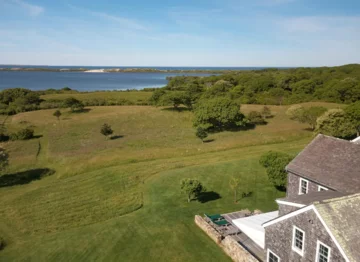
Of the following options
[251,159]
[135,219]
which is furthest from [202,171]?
[135,219]

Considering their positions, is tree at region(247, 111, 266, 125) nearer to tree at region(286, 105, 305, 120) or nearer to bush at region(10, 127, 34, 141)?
tree at region(286, 105, 305, 120)

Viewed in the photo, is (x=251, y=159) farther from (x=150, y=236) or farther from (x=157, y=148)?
(x=150, y=236)

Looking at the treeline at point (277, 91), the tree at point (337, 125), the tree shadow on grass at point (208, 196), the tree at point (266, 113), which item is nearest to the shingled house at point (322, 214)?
the tree shadow on grass at point (208, 196)

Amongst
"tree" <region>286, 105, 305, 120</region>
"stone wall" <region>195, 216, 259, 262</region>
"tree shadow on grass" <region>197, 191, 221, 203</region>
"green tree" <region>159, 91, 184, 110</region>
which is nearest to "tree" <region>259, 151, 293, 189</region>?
"tree shadow on grass" <region>197, 191, 221, 203</region>

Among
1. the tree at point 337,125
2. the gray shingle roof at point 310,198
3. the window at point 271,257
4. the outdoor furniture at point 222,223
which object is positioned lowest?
the outdoor furniture at point 222,223

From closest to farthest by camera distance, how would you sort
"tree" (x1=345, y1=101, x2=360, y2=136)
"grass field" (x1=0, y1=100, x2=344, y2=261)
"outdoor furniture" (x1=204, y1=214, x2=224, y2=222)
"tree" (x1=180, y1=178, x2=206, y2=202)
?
"grass field" (x1=0, y1=100, x2=344, y2=261) → "outdoor furniture" (x1=204, y1=214, x2=224, y2=222) → "tree" (x1=180, y1=178, x2=206, y2=202) → "tree" (x1=345, y1=101, x2=360, y2=136)

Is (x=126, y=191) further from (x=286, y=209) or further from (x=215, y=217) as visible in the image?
(x=286, y=209)

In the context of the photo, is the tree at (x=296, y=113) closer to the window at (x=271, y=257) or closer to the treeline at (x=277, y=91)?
the treeline at (x=277, y=91)
